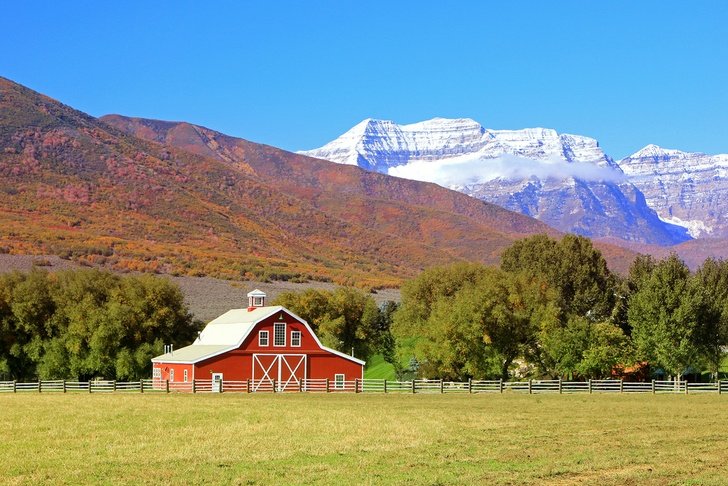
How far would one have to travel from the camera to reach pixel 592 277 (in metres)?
91.9

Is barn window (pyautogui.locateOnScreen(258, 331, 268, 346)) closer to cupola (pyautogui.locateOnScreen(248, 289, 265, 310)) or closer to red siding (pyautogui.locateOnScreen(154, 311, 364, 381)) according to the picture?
red siding (pyautogui.locateOnScreen(154, 311, 364, 381))

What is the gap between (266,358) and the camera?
74.6 meters

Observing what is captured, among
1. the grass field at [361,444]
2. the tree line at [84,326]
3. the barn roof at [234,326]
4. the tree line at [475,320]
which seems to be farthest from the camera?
the tree line at [84,326]

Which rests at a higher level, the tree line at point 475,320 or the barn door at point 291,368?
the tree line at point 475,320

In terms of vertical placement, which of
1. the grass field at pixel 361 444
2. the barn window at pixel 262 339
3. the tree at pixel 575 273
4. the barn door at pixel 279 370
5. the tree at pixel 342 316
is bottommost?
the grass field at pixel 361 444

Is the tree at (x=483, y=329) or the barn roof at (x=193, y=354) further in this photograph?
the tree at (x=483, y=329)

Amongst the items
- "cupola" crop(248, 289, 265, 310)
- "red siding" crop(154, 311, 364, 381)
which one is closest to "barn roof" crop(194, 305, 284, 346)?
"red siding" crop(154, 311, 364, 381)

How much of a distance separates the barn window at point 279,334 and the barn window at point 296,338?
1.93 feet

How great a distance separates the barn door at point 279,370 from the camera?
241 ft

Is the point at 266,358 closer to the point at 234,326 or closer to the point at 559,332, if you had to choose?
the point at 234,326

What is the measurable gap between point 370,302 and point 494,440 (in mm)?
71710

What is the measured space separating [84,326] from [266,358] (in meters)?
16.1

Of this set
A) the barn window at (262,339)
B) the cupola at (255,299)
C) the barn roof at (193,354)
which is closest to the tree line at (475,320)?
the barn roof at (193,354)

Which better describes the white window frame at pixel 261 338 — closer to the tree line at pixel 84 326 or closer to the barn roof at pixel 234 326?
the barn roof at pixel 234 326
